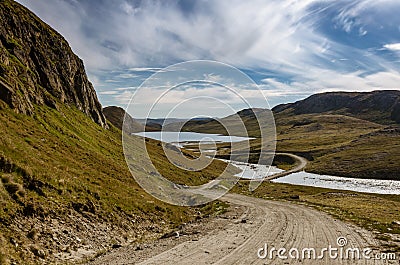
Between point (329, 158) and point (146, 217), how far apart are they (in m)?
146

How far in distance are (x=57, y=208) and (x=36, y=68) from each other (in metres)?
53.6

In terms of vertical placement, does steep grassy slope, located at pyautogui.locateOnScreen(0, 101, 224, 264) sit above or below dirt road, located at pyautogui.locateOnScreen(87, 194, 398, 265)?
above

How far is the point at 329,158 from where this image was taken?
154 m

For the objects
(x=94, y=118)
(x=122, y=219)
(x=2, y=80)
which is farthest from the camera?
(x=94, y=118)

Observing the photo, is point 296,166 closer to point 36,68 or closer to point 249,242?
point 36,68

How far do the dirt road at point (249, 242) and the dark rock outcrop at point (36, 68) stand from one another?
32741 mm

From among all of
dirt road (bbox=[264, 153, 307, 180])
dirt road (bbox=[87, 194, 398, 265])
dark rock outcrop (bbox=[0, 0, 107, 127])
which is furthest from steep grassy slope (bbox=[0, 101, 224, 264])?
dirt road (bbox=[264, 153, 307, 180])

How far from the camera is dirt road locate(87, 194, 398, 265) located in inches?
633

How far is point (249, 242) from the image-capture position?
19.5 meters

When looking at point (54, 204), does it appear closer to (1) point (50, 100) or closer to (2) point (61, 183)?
(2) point (61, 183)

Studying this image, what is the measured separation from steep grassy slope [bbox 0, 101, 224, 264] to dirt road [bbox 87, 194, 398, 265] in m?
2.97

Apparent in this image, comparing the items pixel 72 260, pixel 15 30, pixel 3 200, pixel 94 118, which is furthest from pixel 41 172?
pixel 94 118

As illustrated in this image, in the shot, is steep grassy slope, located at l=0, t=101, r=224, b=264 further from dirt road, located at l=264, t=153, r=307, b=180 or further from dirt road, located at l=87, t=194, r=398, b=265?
dirt road, located at l=264, t=153, r=307, b=180

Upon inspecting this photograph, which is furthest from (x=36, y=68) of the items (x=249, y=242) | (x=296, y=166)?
(x=296, y=166)
